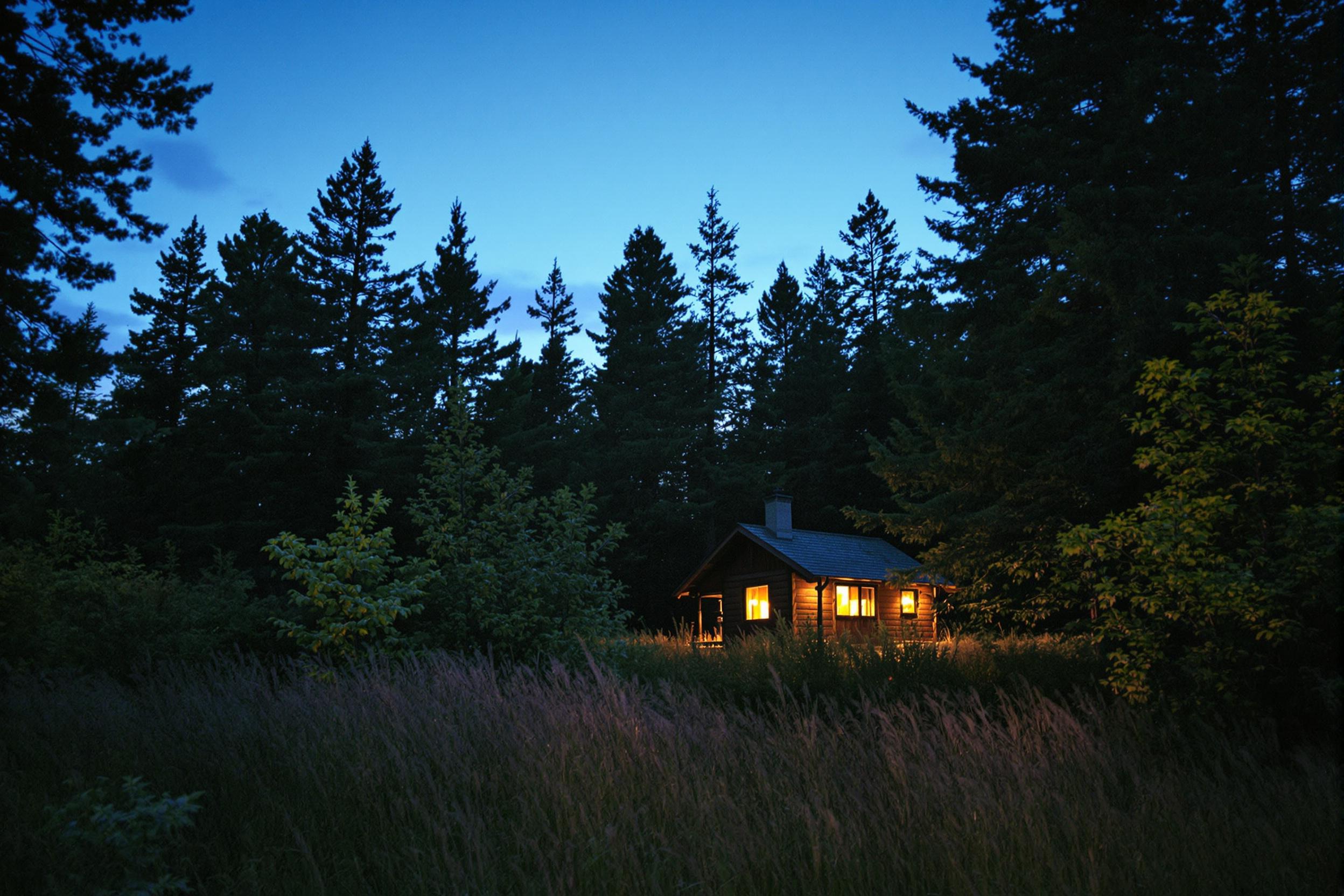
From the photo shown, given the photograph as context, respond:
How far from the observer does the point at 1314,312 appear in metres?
10.1

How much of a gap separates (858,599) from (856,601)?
0.14 metres

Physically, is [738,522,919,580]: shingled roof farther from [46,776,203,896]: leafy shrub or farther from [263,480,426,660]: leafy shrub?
[46,776,203,896]: leafy shrub

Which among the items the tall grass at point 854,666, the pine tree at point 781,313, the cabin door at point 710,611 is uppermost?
the pine tree at point 781,313

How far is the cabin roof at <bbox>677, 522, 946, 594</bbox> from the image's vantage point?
78.9ft

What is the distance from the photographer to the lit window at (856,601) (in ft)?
83.8

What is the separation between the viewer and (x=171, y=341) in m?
32.1

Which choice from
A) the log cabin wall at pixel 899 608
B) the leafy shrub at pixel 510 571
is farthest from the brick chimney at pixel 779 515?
the leafy shrub at pixel 510 571

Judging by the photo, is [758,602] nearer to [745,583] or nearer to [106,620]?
[745,583]

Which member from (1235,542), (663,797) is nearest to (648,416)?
(1235,542)

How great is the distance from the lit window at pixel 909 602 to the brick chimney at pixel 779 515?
4.74m

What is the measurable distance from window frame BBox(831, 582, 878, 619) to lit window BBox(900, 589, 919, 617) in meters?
1.22

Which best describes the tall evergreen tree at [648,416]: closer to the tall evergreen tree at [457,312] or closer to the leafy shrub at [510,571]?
the tall evergreen tree at [457,312]

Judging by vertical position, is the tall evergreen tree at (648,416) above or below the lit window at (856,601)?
above

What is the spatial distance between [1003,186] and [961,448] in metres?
5.20
